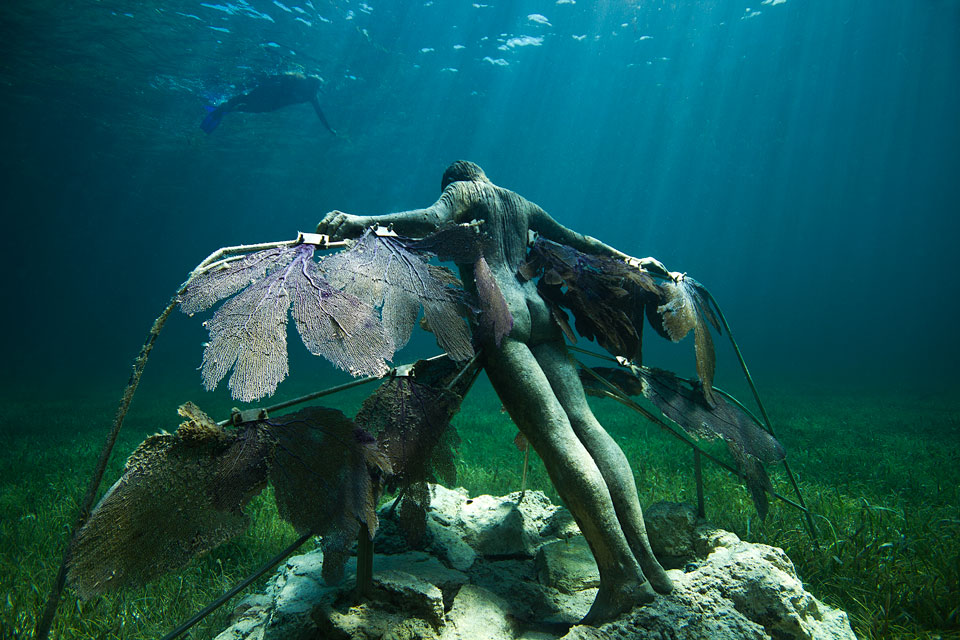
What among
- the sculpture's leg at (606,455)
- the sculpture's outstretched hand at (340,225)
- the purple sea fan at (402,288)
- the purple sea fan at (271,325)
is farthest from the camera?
the sculpture's leg at (606,455)

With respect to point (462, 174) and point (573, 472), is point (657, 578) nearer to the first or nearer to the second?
point (573, 472)

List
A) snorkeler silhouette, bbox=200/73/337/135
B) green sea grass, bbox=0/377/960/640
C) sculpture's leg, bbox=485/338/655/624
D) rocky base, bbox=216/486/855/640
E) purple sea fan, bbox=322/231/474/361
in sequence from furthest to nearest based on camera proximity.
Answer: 1. snorkeler silhouette, bbox=200/73/337/135
2. green sea grass, bbox=0/377/960/640
3. sculpture's leg, bbox=485/338/655/624
4. rocky base, bbox=216/486/855/640
5. purple sea fan, bbox=322/231/474/361

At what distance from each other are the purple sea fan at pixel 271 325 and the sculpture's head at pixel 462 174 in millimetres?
1211

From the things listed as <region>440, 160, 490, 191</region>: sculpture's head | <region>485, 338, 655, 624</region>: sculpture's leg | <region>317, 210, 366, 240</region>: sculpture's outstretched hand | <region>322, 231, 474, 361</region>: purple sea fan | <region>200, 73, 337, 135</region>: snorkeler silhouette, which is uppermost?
<region>200, 73, 337, 135</region>: snorkeler silhouette

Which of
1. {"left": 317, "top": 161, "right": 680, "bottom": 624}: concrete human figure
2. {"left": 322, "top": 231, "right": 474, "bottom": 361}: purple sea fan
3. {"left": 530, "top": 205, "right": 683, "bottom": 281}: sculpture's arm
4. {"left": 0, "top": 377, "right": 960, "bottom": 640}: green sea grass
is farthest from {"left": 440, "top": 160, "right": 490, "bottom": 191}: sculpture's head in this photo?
{"left": 0, "top": 377, "right": 960, "bottom": 640}: green sea grass

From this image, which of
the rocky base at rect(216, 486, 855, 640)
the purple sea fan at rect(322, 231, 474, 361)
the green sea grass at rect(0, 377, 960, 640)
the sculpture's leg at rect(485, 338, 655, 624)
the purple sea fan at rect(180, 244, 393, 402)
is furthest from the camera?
the green sea grass at rect(0, 377, 960, 640)

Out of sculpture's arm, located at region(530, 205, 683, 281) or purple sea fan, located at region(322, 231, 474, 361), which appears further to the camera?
sculpture's arm, located at region(530, 205, 683, 281)

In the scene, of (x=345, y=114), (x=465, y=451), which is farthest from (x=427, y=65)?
(x=465, y=451)

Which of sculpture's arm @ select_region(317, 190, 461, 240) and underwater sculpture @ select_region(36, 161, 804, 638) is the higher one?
sculpture's arm @ select_region(317, 190, 461, 240)

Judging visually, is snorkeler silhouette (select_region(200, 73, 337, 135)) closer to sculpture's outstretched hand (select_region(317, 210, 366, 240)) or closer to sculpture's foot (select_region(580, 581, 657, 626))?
sculpture's outstretched hand (select_region(317, 210, 366, 240))

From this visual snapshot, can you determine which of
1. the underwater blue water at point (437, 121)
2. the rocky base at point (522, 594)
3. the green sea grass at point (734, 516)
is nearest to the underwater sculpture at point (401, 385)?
the rocky base at point (522, 594)

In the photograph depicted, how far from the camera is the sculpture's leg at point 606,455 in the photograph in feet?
5.79

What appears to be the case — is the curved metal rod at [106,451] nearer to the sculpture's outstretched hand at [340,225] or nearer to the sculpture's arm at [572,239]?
the sculpture's outstretched hand at [340,225]

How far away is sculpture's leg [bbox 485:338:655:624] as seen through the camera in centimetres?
165
